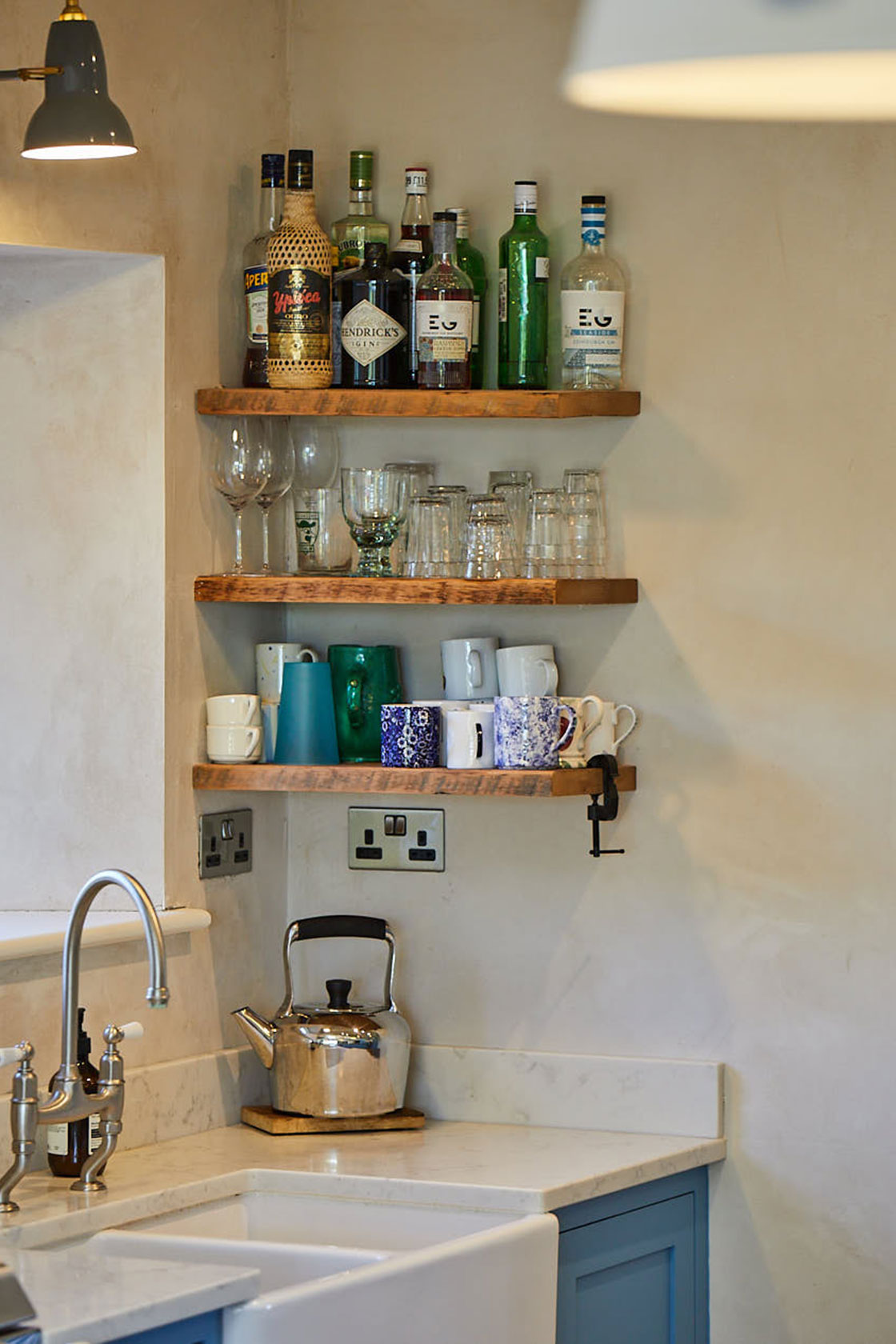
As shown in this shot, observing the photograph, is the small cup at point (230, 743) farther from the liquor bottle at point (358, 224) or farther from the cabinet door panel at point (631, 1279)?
the cabinet door panel at point (631, 1279)

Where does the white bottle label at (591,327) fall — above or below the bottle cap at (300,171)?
below

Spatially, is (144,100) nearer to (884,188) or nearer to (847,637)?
(884,188)

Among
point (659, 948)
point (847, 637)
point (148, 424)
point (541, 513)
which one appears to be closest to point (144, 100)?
point (148, 424)

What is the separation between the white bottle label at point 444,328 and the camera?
2418mm

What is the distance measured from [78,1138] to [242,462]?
96 cm

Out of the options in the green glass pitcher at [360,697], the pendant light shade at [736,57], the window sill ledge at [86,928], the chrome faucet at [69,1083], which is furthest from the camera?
the green glass pitcher at [360,697]

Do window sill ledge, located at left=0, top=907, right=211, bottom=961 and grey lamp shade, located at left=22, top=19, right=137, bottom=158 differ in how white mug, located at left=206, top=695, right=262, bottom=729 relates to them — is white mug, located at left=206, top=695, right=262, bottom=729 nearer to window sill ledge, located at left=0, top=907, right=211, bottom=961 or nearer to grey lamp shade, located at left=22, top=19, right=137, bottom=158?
window sill ledge, located at left=0, top=907, right=211, bottom=961

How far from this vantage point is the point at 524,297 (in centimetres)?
247

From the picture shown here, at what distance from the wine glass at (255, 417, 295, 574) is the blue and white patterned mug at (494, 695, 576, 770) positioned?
0.46 metres

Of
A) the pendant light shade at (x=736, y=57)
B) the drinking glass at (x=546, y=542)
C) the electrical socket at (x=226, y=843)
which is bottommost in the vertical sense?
the electrical socket at (x=226, y=843)

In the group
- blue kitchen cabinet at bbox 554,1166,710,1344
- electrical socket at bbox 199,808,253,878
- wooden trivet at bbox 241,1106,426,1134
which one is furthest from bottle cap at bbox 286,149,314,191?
blue kitchen cabinet at bbox 554,1166,710,1344

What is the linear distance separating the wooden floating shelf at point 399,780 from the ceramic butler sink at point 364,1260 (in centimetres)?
53

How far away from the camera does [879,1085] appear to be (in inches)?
94.5

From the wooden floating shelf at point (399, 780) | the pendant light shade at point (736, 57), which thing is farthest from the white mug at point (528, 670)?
the pendant light shade at point (736, 57)
